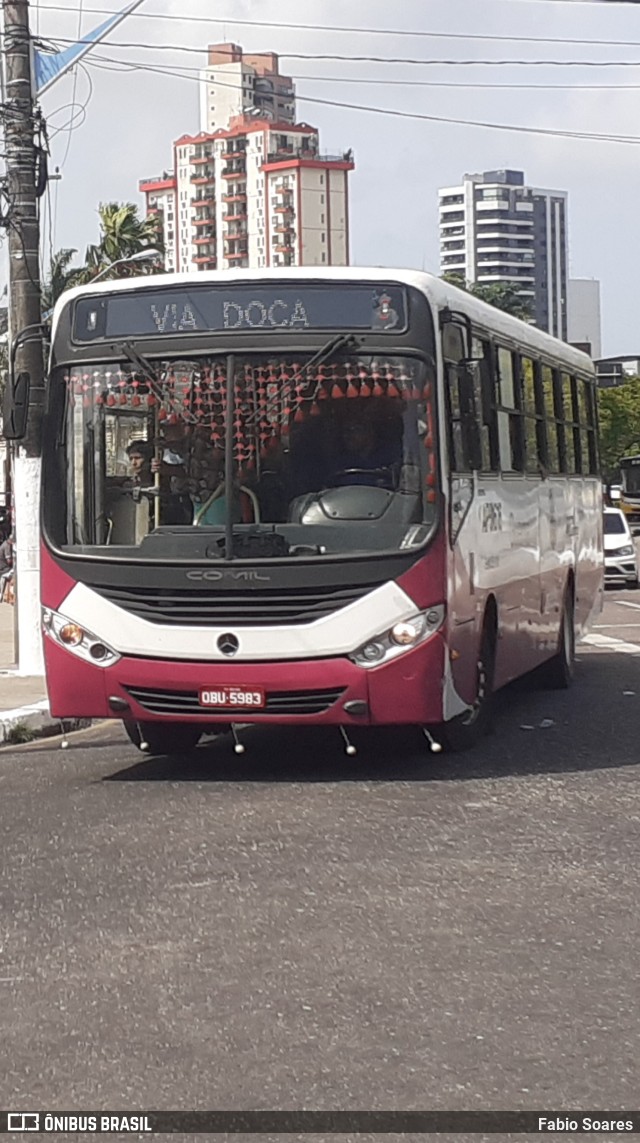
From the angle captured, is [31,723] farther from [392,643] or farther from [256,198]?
[256,198]

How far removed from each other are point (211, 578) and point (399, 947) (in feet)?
13.8

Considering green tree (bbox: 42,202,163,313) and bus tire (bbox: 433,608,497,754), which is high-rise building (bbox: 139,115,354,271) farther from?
bus tire (bbox: 433,608,497,754)

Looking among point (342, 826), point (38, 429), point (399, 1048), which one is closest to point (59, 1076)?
point (399, 1048)

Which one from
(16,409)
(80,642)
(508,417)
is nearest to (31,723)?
(16,409)

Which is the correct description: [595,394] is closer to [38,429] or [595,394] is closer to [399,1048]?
[38,429]

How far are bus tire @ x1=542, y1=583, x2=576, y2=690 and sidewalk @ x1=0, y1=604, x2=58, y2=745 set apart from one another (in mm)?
4353

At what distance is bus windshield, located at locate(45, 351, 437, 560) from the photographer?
35.7ft

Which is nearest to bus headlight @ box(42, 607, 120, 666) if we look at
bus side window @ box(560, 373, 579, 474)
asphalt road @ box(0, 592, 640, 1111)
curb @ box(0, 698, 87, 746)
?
asphalt road @ box(0, 592, 640, 1111)

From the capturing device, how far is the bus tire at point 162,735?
1209cm

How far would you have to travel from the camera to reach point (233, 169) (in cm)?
17975

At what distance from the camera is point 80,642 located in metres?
11.1

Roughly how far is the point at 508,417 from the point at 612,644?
920 cm

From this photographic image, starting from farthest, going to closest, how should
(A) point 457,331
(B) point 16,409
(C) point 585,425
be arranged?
(C) point 585,425
(B) point 16,409
(A) point 457,331

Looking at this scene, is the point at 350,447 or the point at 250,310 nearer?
the point at 350,447
